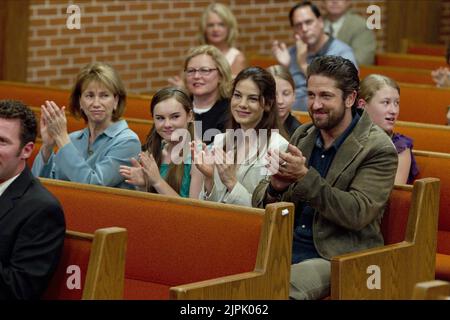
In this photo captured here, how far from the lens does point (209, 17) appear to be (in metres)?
7.87

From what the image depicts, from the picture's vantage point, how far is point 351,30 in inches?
351

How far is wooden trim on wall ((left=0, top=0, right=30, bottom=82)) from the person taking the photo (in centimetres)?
784

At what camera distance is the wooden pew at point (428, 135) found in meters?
5.68

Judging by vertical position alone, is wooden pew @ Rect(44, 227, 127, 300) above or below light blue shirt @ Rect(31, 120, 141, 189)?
below

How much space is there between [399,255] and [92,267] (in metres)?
1.38

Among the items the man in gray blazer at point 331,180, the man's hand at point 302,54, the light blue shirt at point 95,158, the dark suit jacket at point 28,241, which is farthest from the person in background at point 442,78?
the dark suit jacket at point 28,241

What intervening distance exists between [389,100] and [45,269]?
2.28 m

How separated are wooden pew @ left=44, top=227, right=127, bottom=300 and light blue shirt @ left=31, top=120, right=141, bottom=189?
131cm

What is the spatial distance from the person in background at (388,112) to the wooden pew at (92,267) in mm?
1778

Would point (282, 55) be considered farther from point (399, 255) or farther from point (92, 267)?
point (92, 267)

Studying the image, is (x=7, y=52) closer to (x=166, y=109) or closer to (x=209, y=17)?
(x=209, y=17)

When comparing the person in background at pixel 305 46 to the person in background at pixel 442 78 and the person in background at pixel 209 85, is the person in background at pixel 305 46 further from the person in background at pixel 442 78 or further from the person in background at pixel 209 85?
the person in background at pixel 209 85

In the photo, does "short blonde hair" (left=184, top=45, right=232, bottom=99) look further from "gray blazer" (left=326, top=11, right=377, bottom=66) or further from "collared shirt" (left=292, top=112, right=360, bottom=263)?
"gray blazer" (left=326, top=11, right=377, bottom=66)

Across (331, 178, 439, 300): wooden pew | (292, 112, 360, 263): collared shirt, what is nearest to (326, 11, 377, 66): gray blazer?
(331, 178, 439, 300): wooden pew
